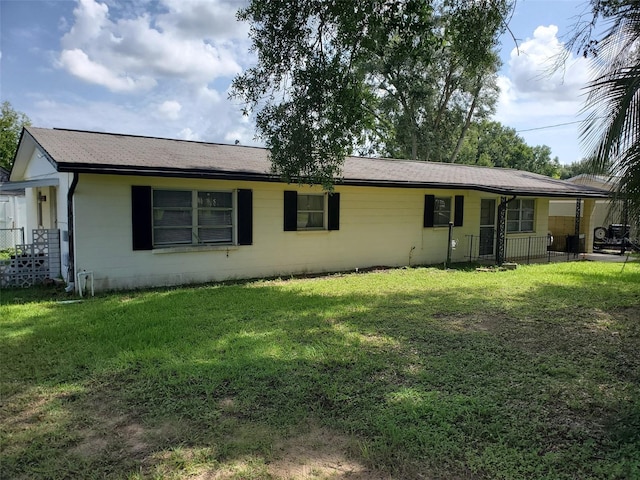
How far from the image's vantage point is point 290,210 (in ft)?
35.6

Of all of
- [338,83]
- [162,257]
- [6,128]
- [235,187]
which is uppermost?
[6,128]

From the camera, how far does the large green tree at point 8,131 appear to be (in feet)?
92.9

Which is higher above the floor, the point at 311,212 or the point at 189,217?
the point at 311,212

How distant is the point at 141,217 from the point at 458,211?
9.74 m

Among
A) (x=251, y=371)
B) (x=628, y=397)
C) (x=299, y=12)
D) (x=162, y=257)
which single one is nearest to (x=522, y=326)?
(x=628, y=397)

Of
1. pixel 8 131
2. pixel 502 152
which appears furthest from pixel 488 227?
pixel 502 152

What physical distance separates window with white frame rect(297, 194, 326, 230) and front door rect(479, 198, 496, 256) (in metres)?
6.41

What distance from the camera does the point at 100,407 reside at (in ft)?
12.1

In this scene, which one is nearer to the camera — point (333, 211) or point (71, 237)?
point (71, 237)

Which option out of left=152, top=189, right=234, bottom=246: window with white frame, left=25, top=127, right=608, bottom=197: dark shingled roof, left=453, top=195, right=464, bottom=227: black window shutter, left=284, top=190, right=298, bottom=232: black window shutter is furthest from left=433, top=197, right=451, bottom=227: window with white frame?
left=152, top=189, right=234, bottom=246: window with white frame

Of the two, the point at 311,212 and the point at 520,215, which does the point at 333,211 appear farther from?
the point at 520,215

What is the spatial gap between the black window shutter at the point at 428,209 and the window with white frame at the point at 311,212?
363 cm

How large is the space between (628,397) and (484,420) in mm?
1586

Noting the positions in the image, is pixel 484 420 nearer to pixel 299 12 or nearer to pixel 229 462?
pixel 229 462
